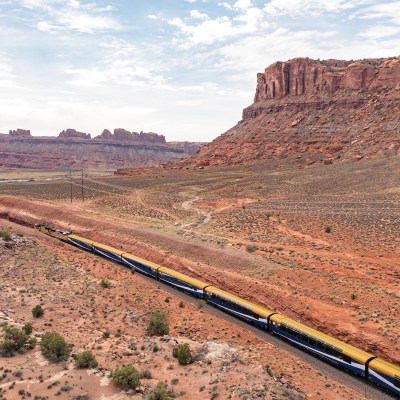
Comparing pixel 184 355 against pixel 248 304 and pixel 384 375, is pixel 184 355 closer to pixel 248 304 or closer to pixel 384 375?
pixel 248 304

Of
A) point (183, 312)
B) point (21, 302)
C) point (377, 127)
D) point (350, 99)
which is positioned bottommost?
point (183, 312)

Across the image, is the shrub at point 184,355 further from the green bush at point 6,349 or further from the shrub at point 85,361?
the green bush at point 6,349

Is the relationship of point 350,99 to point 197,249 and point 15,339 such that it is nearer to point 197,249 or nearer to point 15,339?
point 197,249

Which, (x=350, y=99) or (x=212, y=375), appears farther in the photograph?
(x=350, y=99)

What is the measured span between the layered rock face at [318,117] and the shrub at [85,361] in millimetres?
102331

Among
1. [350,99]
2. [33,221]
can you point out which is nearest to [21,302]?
[33,221]

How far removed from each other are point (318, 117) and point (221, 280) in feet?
359

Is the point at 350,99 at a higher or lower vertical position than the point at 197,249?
higher

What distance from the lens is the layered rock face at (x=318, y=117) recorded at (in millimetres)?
119438

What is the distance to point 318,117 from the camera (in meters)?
137

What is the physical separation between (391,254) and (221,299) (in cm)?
1817

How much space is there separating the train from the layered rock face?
278 ft

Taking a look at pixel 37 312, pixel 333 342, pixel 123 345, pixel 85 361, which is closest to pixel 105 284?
pixel 37 312

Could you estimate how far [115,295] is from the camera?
120 ft
